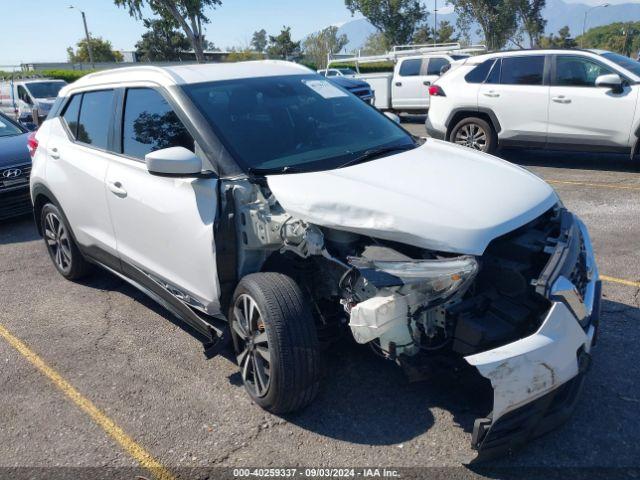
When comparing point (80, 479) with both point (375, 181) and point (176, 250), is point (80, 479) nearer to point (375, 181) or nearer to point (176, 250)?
point (176, 250)

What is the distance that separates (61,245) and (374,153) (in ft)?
10.5

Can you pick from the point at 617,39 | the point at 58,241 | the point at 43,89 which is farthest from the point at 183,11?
the point at 617,39

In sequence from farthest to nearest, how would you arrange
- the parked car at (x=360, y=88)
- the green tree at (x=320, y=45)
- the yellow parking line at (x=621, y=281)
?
the green tree at (x=320, y=45)
the parked car at (x=360, y=88)
the yellow parking line at (x=621, y=281)

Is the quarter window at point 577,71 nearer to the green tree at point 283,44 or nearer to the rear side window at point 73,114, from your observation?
the rear side window at point 73,114

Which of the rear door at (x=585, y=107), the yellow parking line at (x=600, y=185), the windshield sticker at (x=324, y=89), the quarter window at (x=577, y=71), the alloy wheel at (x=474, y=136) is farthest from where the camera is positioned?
the alloy wheel at (x=474, y=136)

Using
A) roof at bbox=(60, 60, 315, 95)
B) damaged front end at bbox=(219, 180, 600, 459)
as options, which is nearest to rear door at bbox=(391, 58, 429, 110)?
roof at bbox=(60, 60, 315, 95)

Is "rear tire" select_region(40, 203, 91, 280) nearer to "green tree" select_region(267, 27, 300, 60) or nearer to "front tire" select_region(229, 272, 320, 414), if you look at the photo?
"front tire" select_region(229, 272, 320, 414)

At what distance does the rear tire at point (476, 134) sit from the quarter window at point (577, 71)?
1.26 m

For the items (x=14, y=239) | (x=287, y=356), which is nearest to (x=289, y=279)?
(x=287, y=356)

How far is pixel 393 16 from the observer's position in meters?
52.6

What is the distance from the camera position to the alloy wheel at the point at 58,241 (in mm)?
5176

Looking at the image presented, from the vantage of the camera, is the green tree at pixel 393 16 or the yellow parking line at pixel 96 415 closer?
the yellow parking line at pixel 96 415

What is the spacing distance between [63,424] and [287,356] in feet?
4.49

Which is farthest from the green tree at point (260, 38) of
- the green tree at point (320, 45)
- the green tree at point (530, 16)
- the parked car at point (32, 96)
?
the parked car at point (32, 96)
